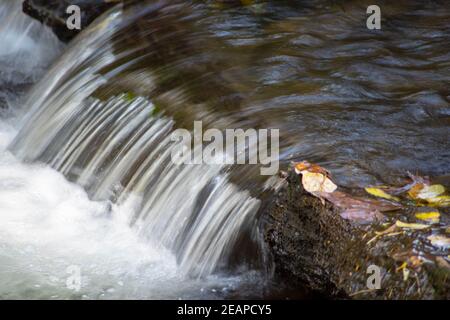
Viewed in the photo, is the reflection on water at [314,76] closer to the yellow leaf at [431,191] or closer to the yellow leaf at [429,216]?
the yellow leaf at [431,191]

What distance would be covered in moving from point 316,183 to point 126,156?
199 centimetres

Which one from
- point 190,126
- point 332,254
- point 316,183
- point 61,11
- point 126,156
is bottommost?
point 126,156

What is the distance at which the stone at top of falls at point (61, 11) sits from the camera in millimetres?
7625

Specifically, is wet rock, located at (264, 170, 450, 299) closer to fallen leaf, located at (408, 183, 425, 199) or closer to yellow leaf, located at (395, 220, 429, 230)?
yellow leaf, located at (395, 220, 429, 230)

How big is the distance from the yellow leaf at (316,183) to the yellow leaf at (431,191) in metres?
0.46

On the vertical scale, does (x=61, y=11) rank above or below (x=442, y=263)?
above

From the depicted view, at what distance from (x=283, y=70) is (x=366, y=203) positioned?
2138mm

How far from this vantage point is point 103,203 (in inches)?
210

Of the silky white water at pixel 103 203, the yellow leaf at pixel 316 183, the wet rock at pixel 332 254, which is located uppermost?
the yellow leaf at pixel 316 183

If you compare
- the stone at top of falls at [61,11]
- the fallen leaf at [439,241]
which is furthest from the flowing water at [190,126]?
the fallen leaf at [439,241]

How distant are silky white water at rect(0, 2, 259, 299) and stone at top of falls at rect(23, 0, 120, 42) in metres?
0.60

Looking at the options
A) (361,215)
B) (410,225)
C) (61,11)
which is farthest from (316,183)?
(61,11)

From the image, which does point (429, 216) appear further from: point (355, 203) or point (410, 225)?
point (355, 203)

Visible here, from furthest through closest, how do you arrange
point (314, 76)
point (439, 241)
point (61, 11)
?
1. point (61, 11)
2. point (314, 76)
3. point (439, 241)
